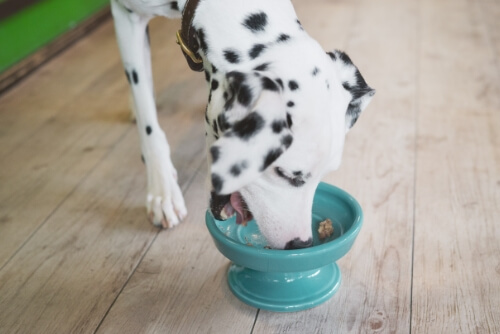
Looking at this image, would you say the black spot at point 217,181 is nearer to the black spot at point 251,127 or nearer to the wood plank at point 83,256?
the black spot at point 251,127

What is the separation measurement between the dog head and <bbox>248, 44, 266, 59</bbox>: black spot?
88 mm

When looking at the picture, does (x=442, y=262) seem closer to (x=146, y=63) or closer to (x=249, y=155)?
(x=249, y=155)

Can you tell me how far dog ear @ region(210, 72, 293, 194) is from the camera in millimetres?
1290

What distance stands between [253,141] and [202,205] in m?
0.91

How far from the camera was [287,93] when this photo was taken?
139cm

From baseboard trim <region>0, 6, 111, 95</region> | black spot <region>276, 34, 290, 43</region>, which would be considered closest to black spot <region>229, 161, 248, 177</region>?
black spot <region>276, 34, 290, 43</region>

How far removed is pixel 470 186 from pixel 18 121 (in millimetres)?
1928

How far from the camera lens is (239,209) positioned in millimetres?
1603

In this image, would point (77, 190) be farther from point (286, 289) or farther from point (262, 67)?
point (262, 67)

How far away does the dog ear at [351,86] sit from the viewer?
1.58 meters

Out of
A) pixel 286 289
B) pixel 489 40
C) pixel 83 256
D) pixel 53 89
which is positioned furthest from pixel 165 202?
pixel 489 40

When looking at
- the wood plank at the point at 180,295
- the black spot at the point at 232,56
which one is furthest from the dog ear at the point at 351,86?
the wood plank at the point at 180,295

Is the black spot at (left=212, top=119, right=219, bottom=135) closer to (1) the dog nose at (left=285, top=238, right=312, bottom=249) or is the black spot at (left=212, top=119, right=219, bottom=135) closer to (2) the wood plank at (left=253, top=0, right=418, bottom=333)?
(1) the dog nose at (left=285, top=238, right=312, bottom=249)

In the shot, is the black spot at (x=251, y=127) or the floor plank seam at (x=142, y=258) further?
the floor plank seam at (x=142, y=258)
